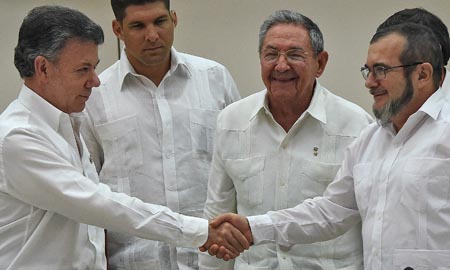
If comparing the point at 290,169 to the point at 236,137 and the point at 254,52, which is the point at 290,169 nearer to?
the point at 236,137

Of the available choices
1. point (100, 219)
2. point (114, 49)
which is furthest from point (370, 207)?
point (114, 49)

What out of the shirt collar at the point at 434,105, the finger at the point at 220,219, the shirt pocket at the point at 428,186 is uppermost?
the shirt collar at the point at 434,105

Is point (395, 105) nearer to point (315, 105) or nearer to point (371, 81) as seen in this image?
point (371, 81)

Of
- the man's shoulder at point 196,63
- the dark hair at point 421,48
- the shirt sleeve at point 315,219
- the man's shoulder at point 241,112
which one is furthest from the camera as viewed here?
the man's shoulder at point 196,63

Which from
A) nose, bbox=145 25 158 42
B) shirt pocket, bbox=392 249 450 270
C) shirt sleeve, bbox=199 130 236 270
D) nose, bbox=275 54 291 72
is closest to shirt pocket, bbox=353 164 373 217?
shirt pocket, bbox=392 249 450 270

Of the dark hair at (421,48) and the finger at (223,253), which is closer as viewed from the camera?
the dark hair at (421,48)

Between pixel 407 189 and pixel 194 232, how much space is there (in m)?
0.84

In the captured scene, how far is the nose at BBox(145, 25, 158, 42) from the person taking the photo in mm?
3014

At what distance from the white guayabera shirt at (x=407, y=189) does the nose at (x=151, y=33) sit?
93 cm

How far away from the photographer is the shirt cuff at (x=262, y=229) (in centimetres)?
283

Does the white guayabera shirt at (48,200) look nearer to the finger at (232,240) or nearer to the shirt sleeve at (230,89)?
the finger at (232,240)

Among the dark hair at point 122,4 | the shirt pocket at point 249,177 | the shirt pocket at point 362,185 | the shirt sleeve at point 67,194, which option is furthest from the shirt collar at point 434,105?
the dark hair at point 122,4

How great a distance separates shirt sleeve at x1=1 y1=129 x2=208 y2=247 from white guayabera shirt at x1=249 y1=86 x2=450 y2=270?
0.70 metres

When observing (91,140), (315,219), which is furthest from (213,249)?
(91,140)
